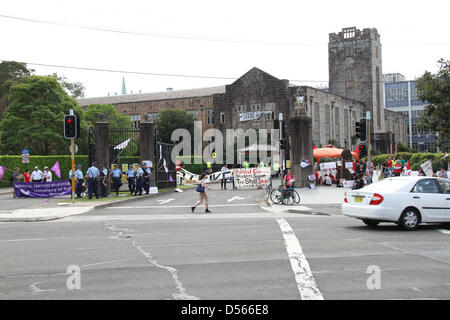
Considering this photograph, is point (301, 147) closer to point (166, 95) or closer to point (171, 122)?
point (171, 122)

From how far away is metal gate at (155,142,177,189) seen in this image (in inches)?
1211

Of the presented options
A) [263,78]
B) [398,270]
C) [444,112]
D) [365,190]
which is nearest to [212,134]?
[263,78]

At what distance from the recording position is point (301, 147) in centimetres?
3181

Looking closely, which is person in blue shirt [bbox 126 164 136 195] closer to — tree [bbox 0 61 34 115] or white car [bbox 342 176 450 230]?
white car [bbox 342 176 450 230]

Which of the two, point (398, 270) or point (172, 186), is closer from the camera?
point (398, 270)

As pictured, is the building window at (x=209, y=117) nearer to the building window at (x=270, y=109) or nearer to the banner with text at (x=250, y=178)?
the building window at (x=270, y=109)

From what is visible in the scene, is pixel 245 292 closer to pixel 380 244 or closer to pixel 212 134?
pixel 380 244

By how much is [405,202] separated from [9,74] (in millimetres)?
62475

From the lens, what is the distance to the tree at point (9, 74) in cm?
6331

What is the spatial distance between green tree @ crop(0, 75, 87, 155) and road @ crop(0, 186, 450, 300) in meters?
40.0

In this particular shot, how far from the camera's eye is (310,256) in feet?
29.8
